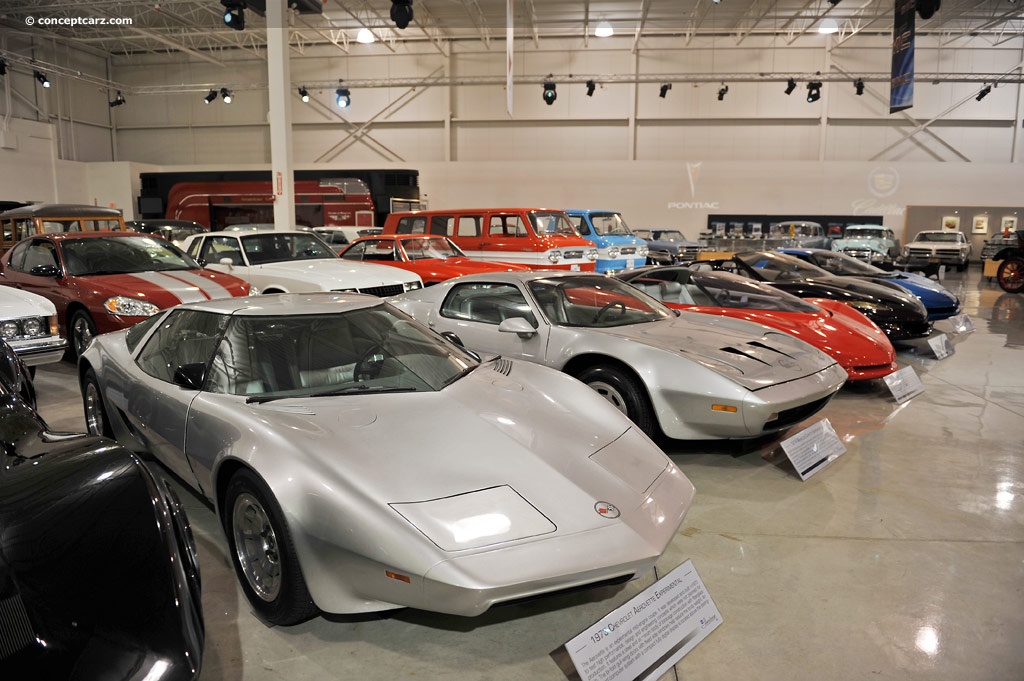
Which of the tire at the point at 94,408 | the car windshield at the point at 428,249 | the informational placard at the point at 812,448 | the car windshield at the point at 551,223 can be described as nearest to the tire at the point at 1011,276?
the car windshield at the point at 551,223

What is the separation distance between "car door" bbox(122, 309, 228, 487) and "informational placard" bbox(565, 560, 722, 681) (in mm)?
1810

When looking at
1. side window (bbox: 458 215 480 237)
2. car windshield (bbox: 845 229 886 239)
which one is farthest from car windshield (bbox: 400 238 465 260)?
car windshield (bbox: 845 229 886 239)

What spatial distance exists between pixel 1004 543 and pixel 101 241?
25.9 feet

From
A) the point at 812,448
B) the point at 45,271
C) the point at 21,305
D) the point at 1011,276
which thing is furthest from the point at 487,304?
the point at 1011,276

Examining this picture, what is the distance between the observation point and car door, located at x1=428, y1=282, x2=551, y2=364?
4.60m

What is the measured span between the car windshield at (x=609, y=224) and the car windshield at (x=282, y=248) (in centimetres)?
705

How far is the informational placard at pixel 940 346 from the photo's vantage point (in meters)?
7.60

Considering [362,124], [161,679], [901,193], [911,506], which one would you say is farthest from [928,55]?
[161,679]

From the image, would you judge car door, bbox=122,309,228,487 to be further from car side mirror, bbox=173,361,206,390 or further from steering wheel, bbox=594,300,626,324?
steering wheel, bbox=594,300,626,324

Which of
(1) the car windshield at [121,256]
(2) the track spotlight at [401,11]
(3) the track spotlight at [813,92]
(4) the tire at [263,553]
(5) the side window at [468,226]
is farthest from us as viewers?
(3) the track spotlight at [813,92]

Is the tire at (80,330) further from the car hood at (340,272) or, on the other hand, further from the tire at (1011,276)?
the tire at (1011,276)

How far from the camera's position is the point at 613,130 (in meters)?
23.7

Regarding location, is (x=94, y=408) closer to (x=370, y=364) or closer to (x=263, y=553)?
(x=370, y=364)

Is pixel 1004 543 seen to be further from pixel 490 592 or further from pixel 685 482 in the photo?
pixel 490 592
